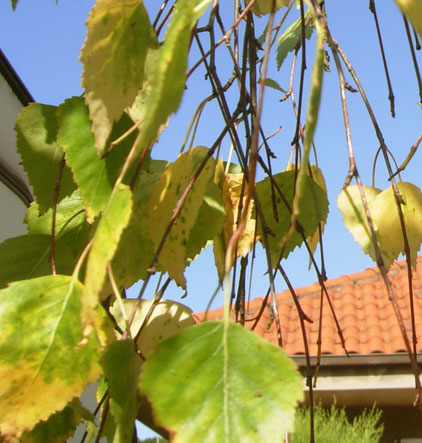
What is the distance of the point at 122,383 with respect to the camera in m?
0.36

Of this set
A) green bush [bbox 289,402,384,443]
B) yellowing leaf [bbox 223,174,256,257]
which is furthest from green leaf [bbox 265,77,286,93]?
green bush [bbox 289,402,384,443]

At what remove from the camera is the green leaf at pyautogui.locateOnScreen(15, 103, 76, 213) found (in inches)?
19.5

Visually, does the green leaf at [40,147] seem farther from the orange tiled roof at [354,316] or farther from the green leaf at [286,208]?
the orange tiled roof at [354,316]

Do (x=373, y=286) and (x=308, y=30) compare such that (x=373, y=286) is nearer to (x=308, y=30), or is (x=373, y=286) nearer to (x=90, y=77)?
(x=308, y=30)

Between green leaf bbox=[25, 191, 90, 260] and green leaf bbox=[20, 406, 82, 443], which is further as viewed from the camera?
green leaf bbox=[25, 191, 90, 260]

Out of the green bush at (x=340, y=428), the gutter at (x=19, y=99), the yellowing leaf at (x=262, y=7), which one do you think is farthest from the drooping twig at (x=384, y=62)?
the green bush at (x=340, y=428)

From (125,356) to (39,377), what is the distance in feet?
0.14

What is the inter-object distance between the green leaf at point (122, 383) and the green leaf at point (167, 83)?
0.12 metres

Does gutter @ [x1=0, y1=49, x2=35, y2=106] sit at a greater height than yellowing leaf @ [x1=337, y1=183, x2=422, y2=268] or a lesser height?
greater

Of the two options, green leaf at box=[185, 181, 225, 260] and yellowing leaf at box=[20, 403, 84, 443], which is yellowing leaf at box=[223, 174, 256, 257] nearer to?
green leaf at box=[185, 181, 225, 260]

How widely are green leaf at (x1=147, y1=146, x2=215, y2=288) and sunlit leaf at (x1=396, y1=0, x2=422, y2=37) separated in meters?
0.17

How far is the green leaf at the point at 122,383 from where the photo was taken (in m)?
0.35

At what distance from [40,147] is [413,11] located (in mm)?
276

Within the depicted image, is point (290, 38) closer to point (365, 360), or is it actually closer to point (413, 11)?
point (413, 11)
